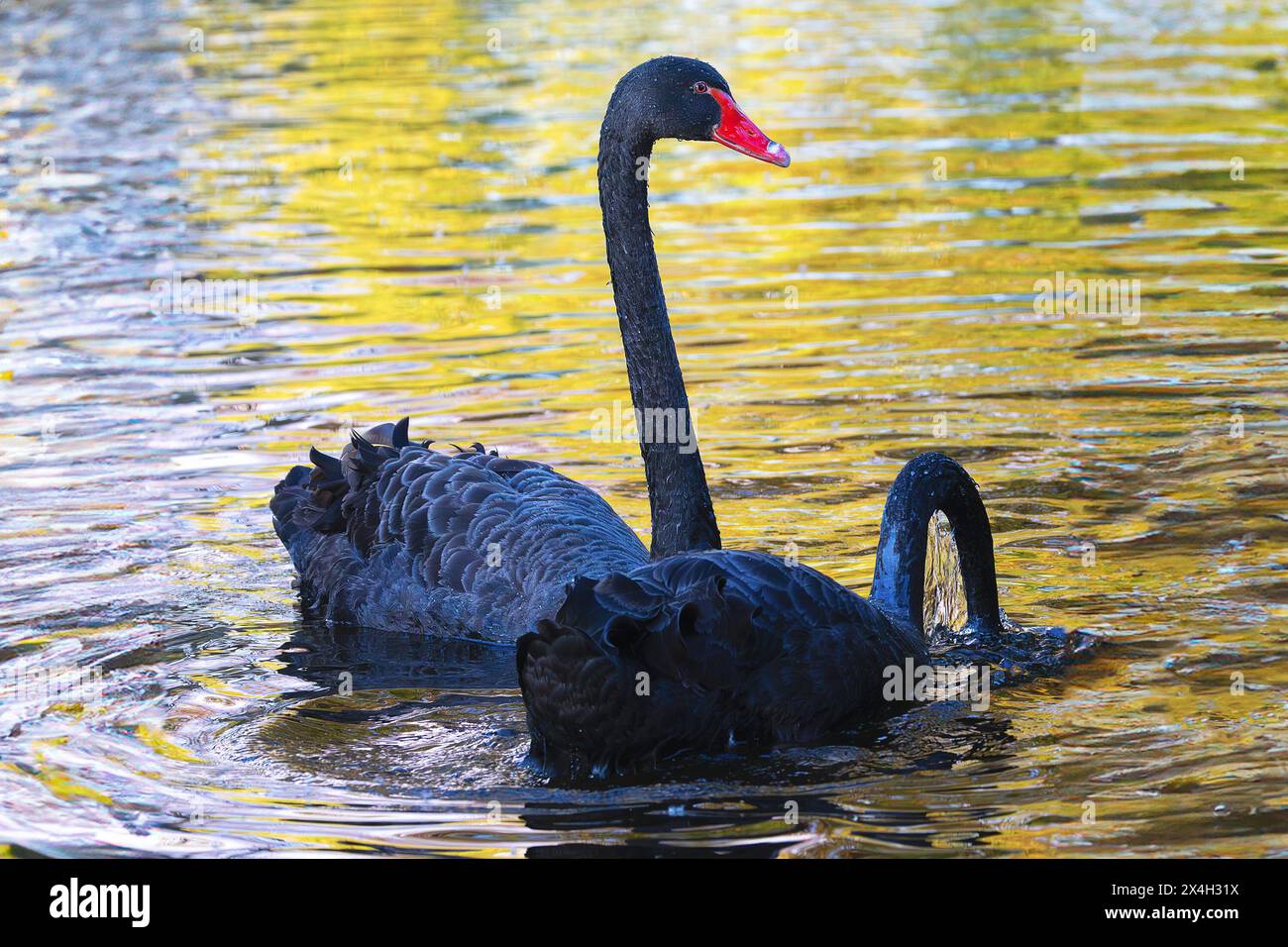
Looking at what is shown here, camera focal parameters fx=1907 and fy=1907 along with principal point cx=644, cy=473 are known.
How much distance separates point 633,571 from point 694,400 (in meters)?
3.96

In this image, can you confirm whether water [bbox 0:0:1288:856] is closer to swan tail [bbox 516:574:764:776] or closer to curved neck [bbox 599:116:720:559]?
swan tail [bbox 516:574:764:776]

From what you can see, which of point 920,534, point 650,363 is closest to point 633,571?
point 920,534

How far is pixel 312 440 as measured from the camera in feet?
29.0

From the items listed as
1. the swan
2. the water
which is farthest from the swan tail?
the swan

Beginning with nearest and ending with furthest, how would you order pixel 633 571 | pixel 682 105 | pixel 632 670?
pixel 632 670 < pixel 633 571 < pixel 682 105

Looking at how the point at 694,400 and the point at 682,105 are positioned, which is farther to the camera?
the point at 694,400

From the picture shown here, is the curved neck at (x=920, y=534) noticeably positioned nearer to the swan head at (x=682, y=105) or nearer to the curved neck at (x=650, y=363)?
the curved neck at (x=650, y=363)

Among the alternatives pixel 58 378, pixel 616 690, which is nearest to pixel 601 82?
pixel 58 378

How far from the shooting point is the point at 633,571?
531 centimetres

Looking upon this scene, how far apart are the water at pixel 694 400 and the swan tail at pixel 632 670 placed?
144 millimetres

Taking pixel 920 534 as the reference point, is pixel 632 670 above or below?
below

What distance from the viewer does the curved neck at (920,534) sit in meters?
5.79

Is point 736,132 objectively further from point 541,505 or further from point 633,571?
point 633,571

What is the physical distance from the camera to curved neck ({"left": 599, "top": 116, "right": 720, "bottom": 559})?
620 cm
